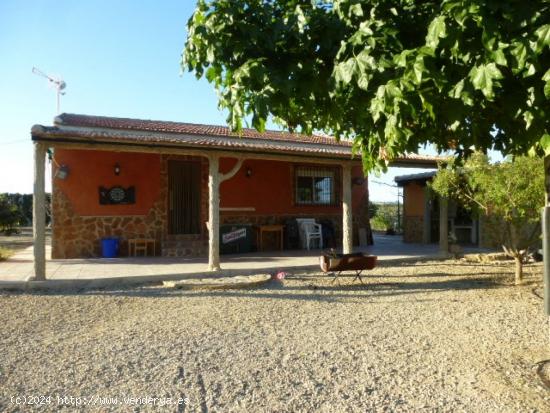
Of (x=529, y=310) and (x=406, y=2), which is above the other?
(x=406, y=2)

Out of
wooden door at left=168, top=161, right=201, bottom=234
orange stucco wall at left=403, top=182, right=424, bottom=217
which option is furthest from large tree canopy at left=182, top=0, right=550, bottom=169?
orange stucco wall at left=403, top=182, right=424, bottom=217

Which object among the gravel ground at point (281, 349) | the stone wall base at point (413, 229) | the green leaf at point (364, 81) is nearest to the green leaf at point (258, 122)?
the green leaf at point (364, 81)

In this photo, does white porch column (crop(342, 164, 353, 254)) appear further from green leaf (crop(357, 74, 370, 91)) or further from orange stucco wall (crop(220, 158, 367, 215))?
green leaf (crop(357, 74, 370, 91))

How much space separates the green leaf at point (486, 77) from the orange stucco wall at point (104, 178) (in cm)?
1044

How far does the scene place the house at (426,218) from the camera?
14.9 meters

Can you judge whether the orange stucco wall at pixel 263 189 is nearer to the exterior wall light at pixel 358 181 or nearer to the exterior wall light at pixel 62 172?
the exterior wall light at pixel 358 181

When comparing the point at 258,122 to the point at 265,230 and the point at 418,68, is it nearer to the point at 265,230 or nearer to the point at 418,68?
the point at 418,68

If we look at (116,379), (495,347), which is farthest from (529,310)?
(116,379)

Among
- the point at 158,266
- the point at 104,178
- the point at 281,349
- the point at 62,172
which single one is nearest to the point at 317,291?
the point at 281,349

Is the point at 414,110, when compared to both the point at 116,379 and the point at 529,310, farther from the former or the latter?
the point at 529,310

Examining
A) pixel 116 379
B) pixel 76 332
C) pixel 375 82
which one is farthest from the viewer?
pixel 76 332

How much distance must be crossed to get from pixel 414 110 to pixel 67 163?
411 inches

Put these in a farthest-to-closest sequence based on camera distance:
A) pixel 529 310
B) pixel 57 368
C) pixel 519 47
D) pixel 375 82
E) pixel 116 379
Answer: pixel 529 310, pixel 57 368, pixel 116 379, pixel 375 82, pixel 519 47

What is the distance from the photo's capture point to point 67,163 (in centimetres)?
1118
